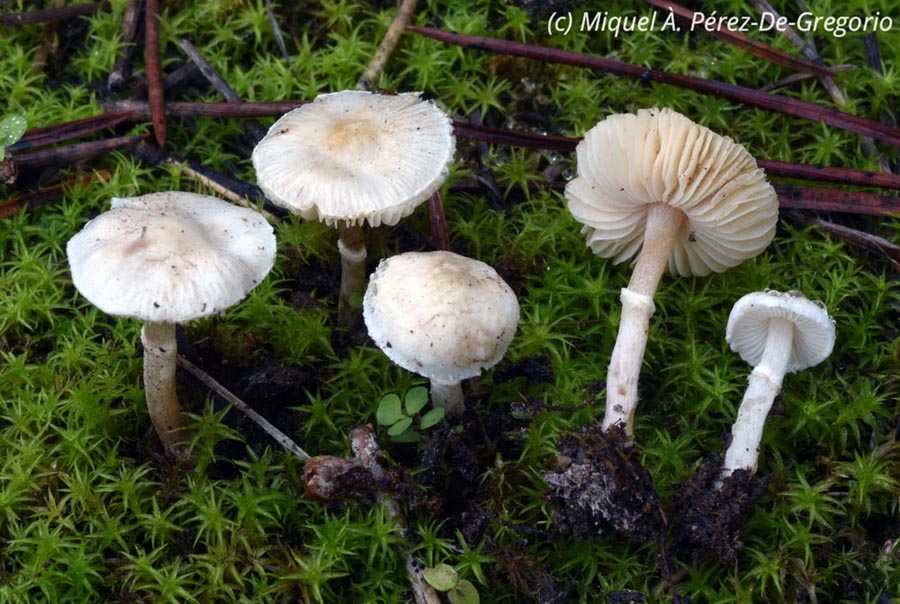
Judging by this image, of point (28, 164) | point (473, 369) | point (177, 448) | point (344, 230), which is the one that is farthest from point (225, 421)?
point (28, 164)

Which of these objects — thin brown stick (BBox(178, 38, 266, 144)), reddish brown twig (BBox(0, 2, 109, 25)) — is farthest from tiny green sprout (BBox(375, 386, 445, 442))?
reddish brown twig (BBox(0, 2, 109, 25))

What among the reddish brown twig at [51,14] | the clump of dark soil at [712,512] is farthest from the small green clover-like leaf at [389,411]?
the reddish brown twig at [51,14]

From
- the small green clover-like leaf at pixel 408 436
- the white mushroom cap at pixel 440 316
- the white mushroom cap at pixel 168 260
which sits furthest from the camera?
the small green clover-like leaf at pixel 408 436

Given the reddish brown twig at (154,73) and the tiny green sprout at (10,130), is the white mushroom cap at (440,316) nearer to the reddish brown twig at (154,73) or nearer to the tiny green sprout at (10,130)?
the reddish brown twig at (154,73)

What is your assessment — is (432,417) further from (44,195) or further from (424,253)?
(44,195)

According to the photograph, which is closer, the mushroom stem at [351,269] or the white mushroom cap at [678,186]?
the white mushroom cap at [678,186]

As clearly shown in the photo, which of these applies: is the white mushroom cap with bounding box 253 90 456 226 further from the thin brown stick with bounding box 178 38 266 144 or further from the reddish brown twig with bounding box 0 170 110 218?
the reddish brown twig with bounding box 0 170 110 218
